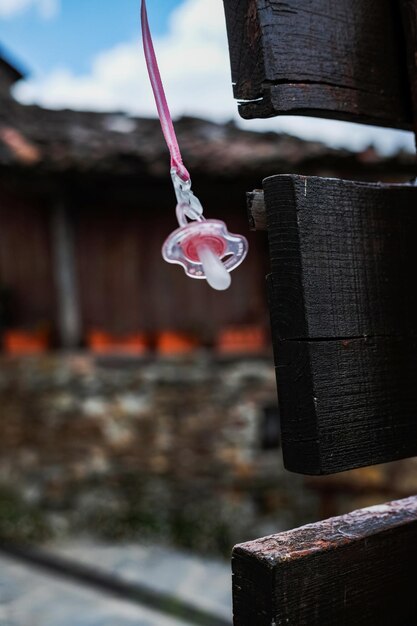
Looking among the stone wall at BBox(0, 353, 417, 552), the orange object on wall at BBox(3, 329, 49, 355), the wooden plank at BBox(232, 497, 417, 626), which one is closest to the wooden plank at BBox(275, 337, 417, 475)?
the wooden plank at BBox(232, 497, 417, 626)

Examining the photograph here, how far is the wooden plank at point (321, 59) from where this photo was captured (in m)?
0.98

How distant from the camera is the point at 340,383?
3.23 ft

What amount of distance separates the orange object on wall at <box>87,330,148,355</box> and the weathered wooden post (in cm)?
437

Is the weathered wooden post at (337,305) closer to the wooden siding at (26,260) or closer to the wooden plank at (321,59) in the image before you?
the wooden plank at (321,59)

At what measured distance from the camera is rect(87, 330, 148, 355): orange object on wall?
5.40 meters

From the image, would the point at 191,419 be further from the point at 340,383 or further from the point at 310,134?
the point at 340,383

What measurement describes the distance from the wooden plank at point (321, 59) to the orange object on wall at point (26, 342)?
15.6ft

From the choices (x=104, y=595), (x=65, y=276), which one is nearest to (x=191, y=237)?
(x=104, y=595)

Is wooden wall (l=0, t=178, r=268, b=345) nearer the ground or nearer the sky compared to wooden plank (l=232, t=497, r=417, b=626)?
nearer the sky

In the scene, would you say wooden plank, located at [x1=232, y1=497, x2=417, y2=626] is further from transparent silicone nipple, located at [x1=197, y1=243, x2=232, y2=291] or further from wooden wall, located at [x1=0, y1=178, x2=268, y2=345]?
wooden wall, located at [x1=0, y1=178, x2=268, y2=345]

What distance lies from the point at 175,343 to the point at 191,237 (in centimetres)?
437

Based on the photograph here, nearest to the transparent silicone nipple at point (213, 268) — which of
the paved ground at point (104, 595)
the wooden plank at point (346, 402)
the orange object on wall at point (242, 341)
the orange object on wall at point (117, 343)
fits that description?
the wooden plank at point (346, 402)

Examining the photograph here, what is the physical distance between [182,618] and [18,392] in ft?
8.06

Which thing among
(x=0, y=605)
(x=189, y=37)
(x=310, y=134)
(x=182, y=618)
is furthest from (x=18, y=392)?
(x=189, y=37)
